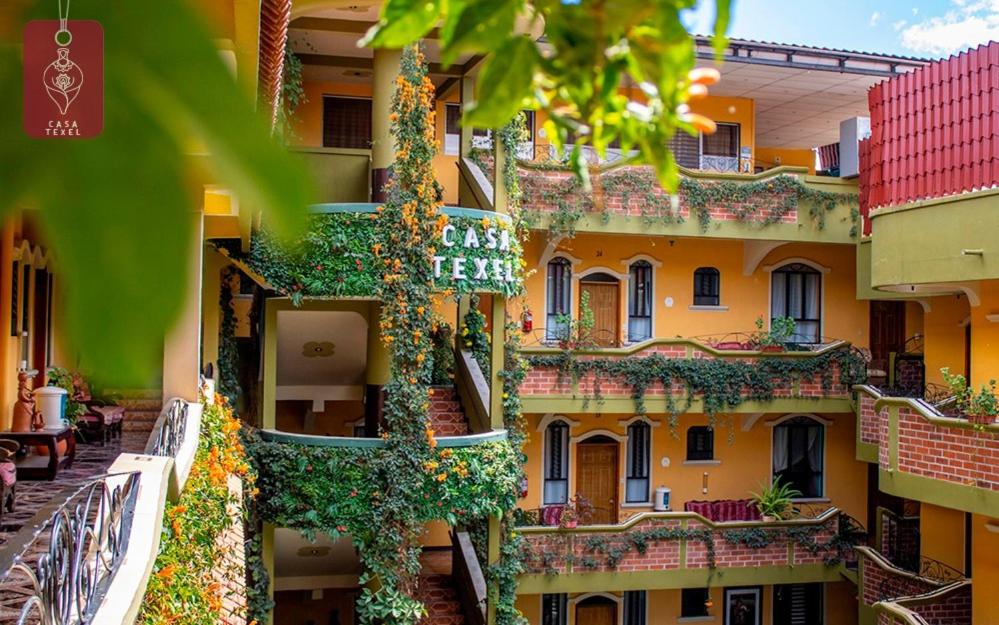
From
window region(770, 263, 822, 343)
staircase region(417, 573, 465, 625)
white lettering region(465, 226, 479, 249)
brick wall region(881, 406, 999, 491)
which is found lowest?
staircase region(417, 573, 465, 625)

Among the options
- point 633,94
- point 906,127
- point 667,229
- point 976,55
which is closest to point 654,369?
point 667,229

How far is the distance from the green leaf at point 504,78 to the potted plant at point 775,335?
69.3ft

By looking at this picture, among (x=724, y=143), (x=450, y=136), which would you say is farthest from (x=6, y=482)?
(x=724, y=143)

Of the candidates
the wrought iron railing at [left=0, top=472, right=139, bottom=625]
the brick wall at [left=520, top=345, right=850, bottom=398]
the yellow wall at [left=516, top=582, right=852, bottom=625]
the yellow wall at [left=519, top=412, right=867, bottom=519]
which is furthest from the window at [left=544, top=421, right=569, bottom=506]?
the wrought iron railing at [left=0, top=472, right=139, bottom=625]

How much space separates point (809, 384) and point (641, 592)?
17.5ft

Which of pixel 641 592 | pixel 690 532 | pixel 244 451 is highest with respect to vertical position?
pixel 244 451

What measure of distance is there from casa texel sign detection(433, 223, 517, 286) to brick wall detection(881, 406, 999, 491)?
20.8 feet

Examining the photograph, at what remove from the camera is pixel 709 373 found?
2031 cm

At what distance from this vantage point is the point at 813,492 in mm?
23703

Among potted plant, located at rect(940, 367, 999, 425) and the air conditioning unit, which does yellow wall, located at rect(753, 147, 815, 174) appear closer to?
the air conditioning unit

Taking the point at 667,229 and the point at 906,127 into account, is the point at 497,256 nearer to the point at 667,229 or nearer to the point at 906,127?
the point at 667,229

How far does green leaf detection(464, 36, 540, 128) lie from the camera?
0.65m

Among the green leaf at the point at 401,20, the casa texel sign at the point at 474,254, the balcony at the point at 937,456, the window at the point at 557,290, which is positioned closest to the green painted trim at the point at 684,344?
the window at the point at 557,290

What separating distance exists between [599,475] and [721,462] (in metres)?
2.62
